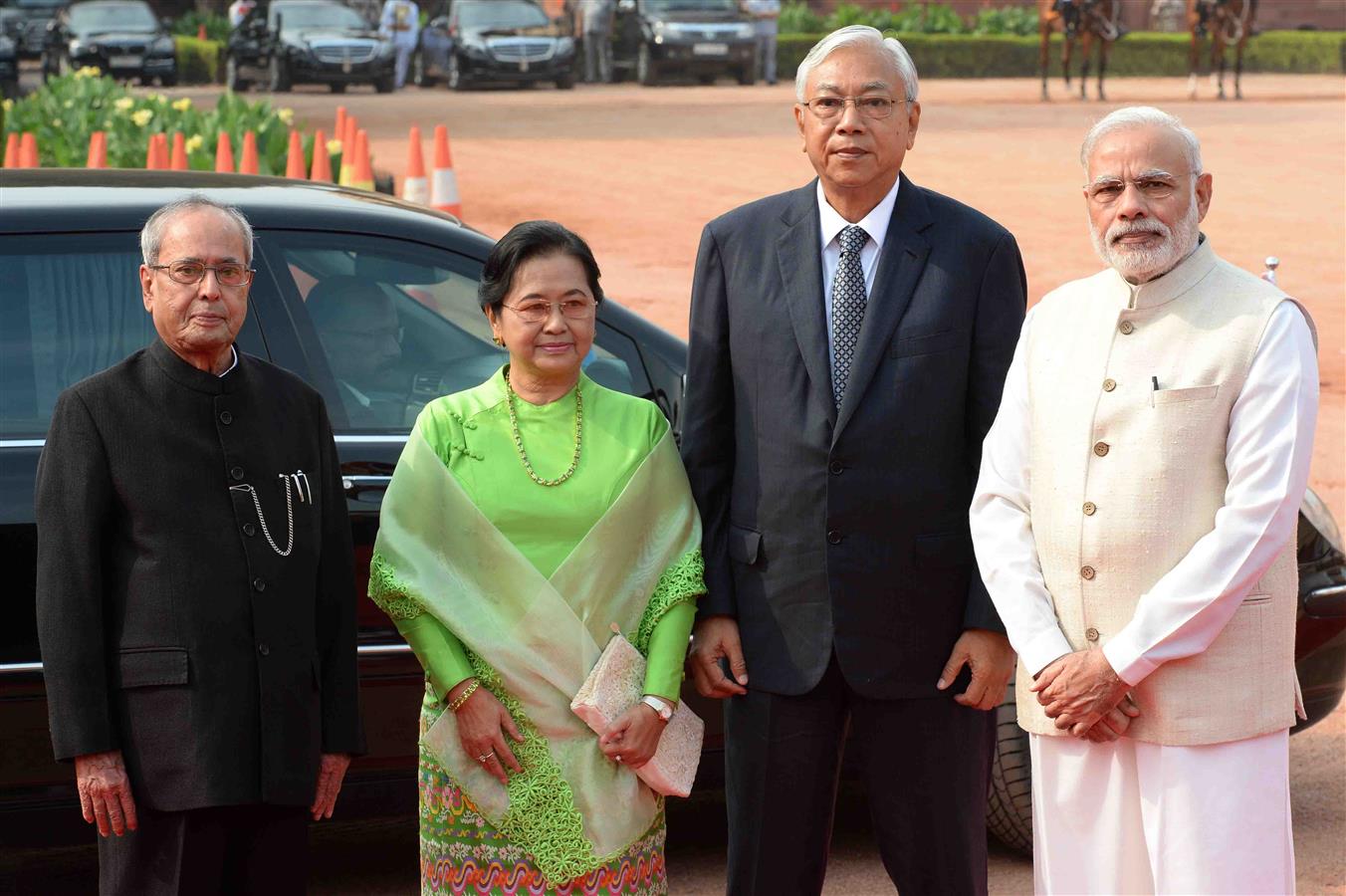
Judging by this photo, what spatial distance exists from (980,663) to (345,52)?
3025 cm

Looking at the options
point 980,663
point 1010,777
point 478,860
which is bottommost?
point 1010,777

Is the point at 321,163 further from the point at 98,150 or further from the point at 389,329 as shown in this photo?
the point at 389,329

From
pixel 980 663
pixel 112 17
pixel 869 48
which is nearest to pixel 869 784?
pixel 980 663

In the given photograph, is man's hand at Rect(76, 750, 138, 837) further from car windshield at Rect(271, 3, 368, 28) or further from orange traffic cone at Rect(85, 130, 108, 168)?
car windshield at Rect(271, 3, 368, 28)

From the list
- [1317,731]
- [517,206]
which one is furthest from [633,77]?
[1317,731]

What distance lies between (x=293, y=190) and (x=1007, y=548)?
7.64ft

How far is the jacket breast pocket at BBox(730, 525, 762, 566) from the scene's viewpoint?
3.42m

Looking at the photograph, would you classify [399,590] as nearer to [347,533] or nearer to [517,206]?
[347,533]

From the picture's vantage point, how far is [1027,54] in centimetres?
4003

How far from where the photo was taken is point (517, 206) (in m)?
17.0

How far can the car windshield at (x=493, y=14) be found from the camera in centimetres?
3312

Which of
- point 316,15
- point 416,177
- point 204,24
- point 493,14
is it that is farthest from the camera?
point 204,24

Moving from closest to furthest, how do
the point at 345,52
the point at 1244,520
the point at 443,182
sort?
the point at 1244,520, the point at 443,182, the point at 345,52

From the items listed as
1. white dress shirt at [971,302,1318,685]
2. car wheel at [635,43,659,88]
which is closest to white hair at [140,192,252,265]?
white dress shirt at [971,302,1318,685]
